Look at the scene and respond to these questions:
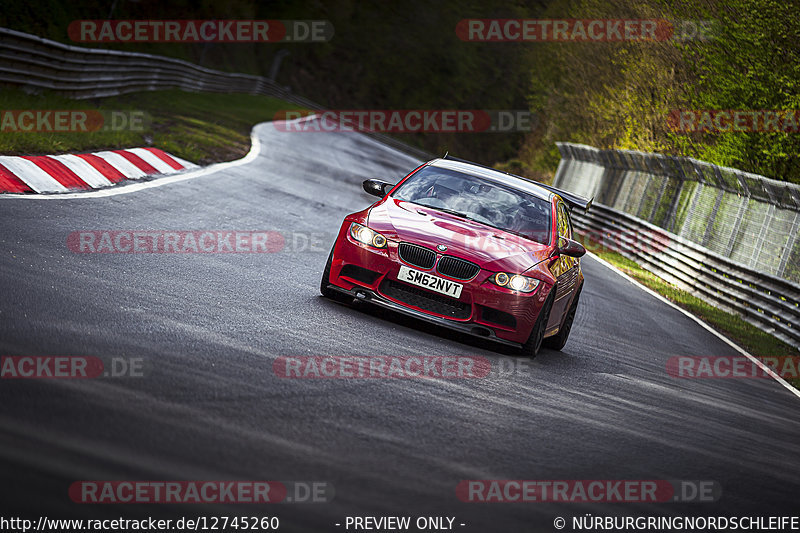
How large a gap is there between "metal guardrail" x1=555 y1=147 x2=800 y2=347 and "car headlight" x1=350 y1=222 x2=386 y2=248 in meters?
8.57

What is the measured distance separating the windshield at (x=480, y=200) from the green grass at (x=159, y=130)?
5431 mm

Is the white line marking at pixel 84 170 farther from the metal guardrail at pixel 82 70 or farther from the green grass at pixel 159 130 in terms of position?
the metal guardrail at pixel 82 70

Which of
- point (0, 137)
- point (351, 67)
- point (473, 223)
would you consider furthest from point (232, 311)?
point (351, 67)

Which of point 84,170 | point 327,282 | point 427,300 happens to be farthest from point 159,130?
point 427,300

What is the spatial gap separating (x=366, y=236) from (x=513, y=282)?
1.34 m

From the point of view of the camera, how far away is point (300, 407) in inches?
230

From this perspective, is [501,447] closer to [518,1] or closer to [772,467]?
[772,467]

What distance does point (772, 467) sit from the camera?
707 centimetres

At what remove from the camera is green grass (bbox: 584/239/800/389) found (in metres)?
14.8

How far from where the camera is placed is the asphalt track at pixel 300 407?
4605 millimetres

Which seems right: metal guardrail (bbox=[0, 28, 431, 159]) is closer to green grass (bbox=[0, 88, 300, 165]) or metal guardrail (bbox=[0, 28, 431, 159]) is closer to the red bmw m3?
green grass (bbox=[0, 88, 300, 165])

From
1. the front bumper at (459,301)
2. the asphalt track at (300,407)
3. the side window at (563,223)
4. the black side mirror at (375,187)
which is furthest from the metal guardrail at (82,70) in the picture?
the front bumper at (459,301)

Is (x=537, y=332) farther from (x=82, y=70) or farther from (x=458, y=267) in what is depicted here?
(x=82, y=70)

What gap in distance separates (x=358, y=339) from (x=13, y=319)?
2.70 meters
